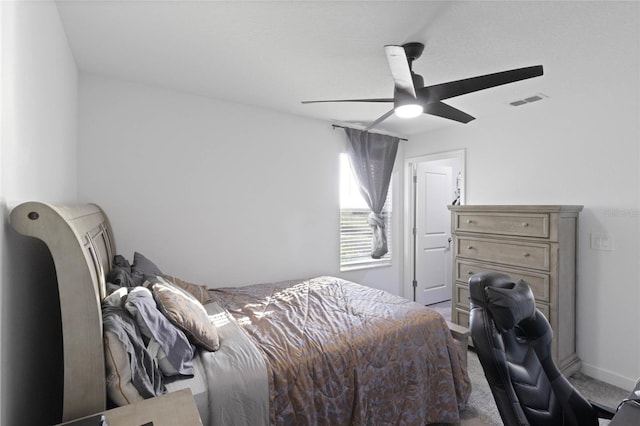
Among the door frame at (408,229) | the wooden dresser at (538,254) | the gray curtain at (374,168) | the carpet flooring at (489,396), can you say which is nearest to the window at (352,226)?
the gray curtain at (374,168)

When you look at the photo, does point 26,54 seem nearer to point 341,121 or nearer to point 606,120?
point 341,121

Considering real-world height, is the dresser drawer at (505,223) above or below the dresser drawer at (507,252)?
above

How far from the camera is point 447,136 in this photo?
4.02m

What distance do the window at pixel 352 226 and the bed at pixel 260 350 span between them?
1.45 metres

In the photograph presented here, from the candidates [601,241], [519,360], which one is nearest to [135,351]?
[519,360]

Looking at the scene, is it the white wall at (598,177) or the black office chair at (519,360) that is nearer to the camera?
the black office chair at (519,360)

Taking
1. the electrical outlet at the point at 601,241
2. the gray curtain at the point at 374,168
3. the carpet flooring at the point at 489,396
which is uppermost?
the gray curtain at the point at 374,168

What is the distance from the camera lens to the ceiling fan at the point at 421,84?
65.5 inches

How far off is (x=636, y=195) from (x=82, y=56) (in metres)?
4.50

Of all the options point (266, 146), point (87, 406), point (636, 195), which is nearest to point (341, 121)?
point (266, 146)

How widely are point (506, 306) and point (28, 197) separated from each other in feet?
6.40

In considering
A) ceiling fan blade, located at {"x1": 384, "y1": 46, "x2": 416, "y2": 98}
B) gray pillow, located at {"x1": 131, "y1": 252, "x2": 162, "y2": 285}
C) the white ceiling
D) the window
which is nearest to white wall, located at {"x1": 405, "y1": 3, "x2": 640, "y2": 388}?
the white ceiling

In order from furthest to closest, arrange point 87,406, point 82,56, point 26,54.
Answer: point 82,56 < point 26,54 < point 87,406

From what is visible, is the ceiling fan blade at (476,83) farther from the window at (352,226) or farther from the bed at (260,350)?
the window at (352,226)
